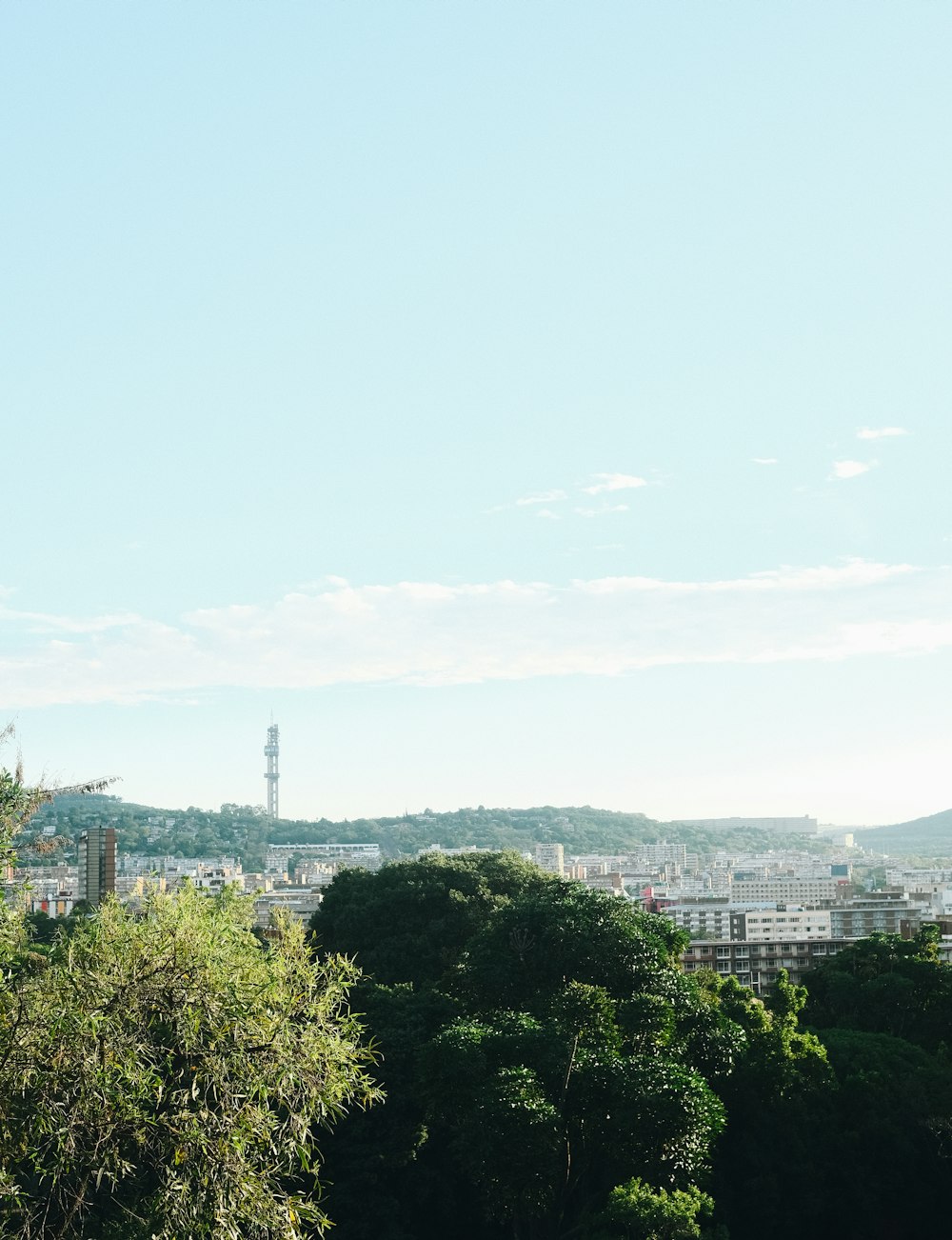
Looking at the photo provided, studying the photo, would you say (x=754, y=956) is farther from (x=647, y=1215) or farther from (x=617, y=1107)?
(x=647, y=1215)

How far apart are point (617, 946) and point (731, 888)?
450ft

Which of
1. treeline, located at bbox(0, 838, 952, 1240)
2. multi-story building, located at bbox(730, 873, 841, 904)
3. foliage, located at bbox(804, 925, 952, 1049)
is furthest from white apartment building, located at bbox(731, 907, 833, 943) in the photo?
treeline, located at bbox(0, 838, 952, 1240)

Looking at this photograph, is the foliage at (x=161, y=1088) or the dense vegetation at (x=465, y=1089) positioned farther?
the dense vegetation at (x=465, y=1089)

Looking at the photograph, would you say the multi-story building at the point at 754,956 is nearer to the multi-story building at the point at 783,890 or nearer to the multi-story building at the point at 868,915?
the multi-story building at the point at 868,915

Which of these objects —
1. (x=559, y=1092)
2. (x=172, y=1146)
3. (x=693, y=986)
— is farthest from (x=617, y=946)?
(x=172, y=1146)

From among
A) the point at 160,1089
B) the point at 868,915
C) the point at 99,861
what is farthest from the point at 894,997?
the point at 868,915

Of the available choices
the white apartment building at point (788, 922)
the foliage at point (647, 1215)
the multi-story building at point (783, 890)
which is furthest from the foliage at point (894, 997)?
the multi-story building at point (783, 890)

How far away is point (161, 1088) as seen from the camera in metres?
9.70

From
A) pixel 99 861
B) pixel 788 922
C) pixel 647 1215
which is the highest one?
pixel 99 861

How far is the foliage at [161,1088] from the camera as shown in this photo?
9.62m

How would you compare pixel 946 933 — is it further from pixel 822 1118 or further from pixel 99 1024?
pixel 99 1024

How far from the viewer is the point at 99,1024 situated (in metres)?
9.75

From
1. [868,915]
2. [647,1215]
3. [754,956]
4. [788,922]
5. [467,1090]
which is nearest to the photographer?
[647,1215]

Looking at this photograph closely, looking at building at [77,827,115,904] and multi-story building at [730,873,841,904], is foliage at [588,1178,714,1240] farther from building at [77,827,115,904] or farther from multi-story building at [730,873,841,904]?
multi-story building at [730,873,841,904]
